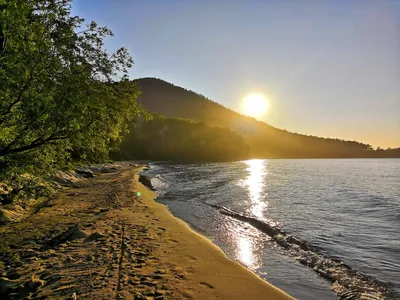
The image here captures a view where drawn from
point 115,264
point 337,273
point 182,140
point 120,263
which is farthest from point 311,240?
point 182,140

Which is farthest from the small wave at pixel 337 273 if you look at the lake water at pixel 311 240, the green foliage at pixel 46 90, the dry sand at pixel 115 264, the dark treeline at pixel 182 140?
the dark treeline at pixel 182 140

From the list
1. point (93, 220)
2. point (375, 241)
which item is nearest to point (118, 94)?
point (93, 220)

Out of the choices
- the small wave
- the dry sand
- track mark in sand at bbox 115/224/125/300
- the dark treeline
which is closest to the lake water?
the small wave

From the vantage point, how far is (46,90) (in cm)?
933

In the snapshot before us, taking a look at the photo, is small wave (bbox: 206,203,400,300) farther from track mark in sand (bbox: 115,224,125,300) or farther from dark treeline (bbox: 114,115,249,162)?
dark treeline (bbox: 114,115,249,162)

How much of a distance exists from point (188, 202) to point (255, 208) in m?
6.38

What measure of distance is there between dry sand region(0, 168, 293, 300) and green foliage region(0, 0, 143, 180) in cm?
308

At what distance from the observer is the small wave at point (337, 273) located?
9180mm

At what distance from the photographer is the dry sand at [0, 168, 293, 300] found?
295 inches

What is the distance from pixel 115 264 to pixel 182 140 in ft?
560

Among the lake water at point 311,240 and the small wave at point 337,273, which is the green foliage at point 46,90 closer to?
the lake water at point 311,240

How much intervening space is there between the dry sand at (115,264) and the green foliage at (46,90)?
3079mm

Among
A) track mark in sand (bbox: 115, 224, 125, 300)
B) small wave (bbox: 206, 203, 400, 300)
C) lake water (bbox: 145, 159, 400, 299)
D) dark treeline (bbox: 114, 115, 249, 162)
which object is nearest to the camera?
track mark in sand (bbox: 115, 224, 125, 300)

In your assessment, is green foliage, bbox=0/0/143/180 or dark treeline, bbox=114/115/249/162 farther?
dark treeline, bbox=114/115/249/162
